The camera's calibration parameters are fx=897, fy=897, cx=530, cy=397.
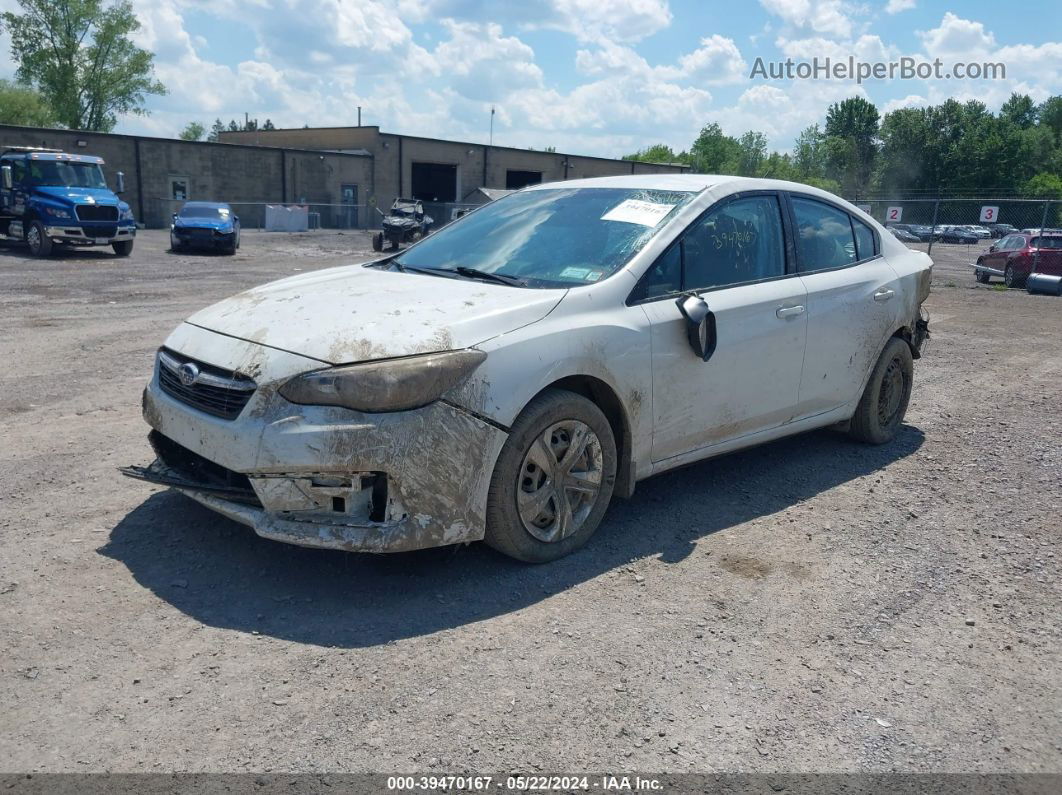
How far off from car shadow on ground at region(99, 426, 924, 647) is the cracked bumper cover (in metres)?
0.27

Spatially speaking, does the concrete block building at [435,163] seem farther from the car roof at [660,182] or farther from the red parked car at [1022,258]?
the car roof at [660,182]

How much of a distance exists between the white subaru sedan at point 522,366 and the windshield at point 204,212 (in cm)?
2307

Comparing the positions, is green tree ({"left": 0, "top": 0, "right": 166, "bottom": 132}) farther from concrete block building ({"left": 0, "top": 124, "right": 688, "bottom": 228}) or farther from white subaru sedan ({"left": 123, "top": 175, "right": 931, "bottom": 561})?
white subaru sedan ({"left": 123, "top": 175, "right": 931, "bottom": 561})

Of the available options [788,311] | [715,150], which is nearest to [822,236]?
[788,311]

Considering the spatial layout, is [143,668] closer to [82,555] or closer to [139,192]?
[82,555]

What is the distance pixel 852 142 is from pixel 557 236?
311 ft

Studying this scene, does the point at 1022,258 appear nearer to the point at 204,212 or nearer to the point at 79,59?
the point at 204,212

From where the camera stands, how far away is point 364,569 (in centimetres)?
401

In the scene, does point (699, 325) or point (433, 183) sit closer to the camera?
point (699, 325)

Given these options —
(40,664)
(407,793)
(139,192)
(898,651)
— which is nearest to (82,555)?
(40,664)

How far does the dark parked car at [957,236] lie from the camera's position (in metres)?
50.7

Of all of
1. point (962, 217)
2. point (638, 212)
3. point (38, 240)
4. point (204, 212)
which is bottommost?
point (38, 240)

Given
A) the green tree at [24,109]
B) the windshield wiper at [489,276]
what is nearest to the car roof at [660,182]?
the windshield wiper at [489,276]

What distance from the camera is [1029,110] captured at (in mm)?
101562
